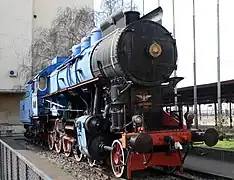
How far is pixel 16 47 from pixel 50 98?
91.0ft

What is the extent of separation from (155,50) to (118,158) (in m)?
2.72

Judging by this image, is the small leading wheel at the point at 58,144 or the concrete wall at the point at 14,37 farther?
the concrete wall at the point at 14,37

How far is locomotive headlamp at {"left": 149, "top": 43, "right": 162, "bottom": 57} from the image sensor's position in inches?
345

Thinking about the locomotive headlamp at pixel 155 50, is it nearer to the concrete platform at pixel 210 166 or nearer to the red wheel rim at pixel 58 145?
the concrete platform at pixel 210 166

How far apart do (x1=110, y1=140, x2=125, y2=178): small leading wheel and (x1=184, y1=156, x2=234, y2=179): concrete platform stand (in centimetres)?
276

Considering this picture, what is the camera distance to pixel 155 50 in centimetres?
880

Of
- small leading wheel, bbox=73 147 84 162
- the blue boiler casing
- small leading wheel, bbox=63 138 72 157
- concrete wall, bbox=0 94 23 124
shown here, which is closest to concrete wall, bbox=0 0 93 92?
concrete wall, bbox=0 94 23 124

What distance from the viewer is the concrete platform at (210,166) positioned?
32.8 ft

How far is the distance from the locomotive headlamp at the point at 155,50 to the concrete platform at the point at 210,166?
3608mm

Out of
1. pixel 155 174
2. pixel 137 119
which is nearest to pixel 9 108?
pixel 155 174

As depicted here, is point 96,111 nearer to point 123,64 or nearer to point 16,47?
point 123,64

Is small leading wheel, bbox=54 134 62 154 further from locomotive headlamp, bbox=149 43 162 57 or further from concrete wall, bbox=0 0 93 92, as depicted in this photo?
concrete wall, bbox=0 0 93 92

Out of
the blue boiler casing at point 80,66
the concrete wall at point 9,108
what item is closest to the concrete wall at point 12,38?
the concrete wall at point 9,108

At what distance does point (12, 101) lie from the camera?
41906 mm
